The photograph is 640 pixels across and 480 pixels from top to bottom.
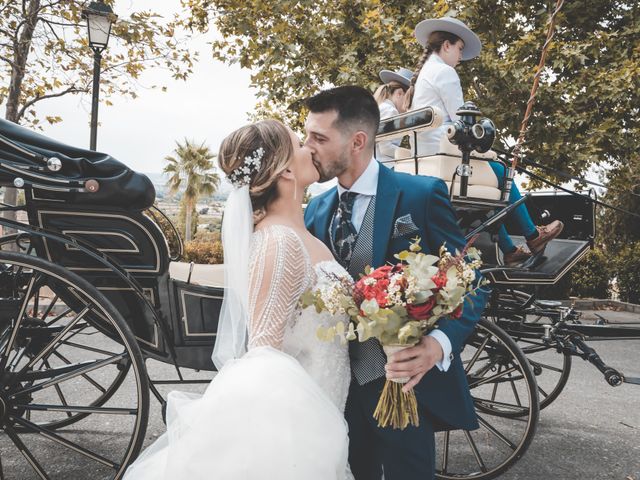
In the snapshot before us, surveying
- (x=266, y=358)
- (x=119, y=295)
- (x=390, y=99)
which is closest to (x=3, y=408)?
(x=119, y=295)

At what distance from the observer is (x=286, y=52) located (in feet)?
24.6

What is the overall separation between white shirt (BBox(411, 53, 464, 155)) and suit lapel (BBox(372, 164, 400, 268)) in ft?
4.96

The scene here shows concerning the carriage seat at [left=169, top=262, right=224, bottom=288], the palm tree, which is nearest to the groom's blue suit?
the carriage seat at [left=169, top=262, right=224, bottom=288]

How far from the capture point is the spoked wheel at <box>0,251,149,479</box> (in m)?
2.17

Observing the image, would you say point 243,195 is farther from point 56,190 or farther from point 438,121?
point 438,121

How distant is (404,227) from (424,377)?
0.56 m

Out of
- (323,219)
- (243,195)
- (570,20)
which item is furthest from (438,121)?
(570,20)

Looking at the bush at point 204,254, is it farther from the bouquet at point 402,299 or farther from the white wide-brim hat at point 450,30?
the bouquet at point 402,299

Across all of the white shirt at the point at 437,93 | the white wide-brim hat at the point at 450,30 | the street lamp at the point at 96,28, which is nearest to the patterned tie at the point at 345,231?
the white shirt at the point at 437,93

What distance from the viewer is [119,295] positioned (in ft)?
8.17

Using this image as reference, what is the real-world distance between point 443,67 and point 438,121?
0.78 metres

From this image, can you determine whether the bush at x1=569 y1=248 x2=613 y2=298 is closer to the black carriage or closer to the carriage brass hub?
the black carriage

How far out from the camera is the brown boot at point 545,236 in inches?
129

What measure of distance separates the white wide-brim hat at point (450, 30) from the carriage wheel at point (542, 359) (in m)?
1.83
